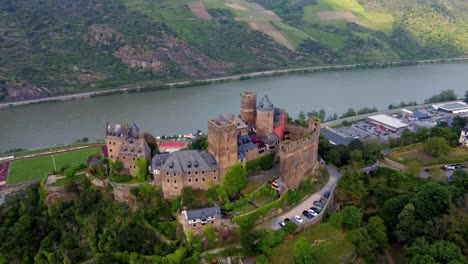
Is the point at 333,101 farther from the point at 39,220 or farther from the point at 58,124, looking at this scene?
the point at 39,220

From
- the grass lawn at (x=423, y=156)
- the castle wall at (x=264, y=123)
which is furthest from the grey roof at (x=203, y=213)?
the grass lawn at (x=423, y=156)

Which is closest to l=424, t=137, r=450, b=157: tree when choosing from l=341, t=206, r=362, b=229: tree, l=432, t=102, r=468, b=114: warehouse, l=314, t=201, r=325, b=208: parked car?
l=341, t=206, r=362, b=229: tree

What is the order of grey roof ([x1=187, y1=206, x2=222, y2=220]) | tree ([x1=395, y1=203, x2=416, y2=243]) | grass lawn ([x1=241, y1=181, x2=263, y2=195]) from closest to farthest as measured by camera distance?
1. grey roof ([x1=187, y1=206, x2=222, y2=220])
2. tree ([x1=395, y1=203, x2=416, y2=243])
3. grass lawn ([x1=241, y1=181, x2=263, y2=195])

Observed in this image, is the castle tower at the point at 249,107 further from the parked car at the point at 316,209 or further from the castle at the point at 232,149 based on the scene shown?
the parked car at the point at 316,209

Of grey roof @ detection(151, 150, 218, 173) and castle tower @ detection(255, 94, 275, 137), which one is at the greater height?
castle tower @ detection(255, 94, 275, 137)

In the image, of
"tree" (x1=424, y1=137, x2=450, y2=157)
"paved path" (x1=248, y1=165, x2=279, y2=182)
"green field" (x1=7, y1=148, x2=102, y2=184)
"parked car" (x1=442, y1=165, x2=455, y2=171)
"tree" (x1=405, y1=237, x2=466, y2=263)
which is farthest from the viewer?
"green field" (x1=7, y1=148, x2=102, y2=184)

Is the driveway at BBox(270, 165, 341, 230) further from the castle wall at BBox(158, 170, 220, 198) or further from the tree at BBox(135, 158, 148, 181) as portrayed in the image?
the tree at BBox(135, 158, 148, 181)

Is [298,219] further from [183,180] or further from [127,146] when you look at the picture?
[127,146]
